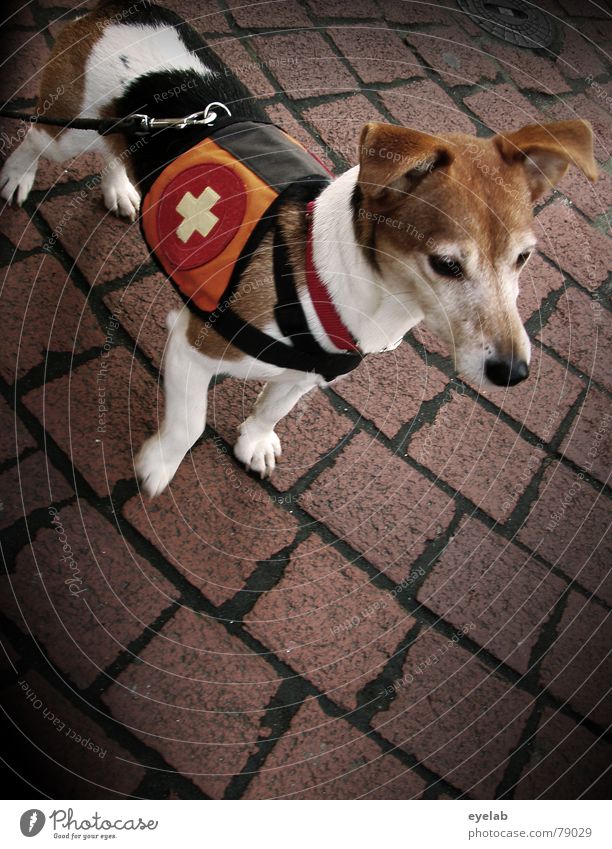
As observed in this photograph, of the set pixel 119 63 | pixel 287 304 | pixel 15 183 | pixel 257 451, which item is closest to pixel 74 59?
pixel 119 63

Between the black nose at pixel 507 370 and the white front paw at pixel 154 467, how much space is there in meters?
1.06

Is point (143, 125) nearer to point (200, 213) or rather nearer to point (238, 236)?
point (200, 213)

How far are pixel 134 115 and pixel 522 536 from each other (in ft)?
6.51

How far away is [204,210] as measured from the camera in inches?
70.2

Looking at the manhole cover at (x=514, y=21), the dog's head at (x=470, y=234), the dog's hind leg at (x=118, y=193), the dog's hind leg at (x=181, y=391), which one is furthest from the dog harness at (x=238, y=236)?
the manhole cover at (x=514, y=21)

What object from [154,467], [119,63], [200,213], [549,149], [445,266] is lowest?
[154,467]

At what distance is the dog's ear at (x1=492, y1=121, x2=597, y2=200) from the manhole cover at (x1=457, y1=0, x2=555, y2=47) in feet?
6.66

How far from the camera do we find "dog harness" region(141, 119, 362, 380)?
174 cm

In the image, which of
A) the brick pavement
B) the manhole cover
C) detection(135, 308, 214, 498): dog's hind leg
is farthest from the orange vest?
the manhole cover

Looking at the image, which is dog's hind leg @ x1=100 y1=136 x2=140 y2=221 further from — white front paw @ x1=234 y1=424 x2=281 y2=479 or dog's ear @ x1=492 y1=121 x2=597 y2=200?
dog's ear @ x1=492 y1=121 x2=597 y2=200

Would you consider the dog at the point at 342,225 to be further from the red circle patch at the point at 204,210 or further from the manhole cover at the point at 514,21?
the manhole cover at the point at 514,21

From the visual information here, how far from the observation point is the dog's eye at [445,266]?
148 centimetres

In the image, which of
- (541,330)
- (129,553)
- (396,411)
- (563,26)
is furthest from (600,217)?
(129,553)

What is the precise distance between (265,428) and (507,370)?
39.4 inches
